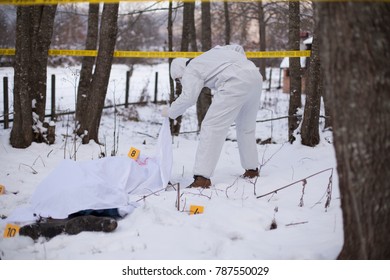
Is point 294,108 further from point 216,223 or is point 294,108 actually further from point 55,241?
point 55,241

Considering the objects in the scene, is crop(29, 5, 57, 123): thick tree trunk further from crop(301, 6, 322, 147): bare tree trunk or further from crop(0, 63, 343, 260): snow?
crop(301, 6, 322, 147): bare tree trunk

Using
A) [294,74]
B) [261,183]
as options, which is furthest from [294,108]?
[261,183]

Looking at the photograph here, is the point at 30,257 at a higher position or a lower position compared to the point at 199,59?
lower

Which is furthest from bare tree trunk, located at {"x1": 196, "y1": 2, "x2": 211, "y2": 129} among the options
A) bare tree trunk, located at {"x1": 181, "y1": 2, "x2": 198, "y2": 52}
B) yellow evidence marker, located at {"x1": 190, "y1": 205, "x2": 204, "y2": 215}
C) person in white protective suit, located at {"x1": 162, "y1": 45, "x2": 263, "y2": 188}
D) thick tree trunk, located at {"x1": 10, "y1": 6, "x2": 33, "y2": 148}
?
yellow evidence marker, located at {"x1": 190, "y1": 205, "x2": 204, "y2": 215}

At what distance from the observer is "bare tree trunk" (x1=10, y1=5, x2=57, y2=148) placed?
610 centimetres

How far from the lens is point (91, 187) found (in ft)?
12.0

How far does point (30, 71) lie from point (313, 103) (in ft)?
12.8

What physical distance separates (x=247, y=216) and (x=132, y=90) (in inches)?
570

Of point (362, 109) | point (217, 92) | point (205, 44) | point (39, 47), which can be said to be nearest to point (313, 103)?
point (217, 92)

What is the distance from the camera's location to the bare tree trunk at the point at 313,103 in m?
5.99

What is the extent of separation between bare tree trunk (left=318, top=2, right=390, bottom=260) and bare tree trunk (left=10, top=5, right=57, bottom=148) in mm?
4919

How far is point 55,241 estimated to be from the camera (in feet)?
10.2

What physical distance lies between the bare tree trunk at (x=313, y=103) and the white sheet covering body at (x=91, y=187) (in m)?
2.53

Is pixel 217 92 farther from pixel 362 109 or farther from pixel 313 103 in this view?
pixel 362 109
